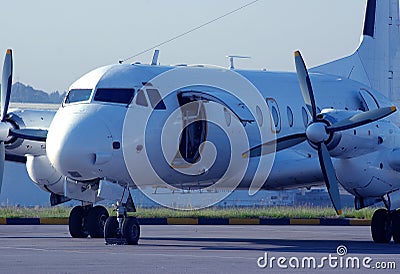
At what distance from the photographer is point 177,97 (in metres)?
18.4

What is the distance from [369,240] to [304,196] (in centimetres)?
3074

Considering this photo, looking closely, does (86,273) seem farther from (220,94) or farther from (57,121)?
(220,94)

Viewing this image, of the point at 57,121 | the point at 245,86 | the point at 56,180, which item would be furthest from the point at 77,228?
the point at 245,86

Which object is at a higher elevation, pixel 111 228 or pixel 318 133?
pixel 318 133

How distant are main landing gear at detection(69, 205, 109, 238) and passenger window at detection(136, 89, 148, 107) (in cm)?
336

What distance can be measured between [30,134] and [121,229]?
4085 mm

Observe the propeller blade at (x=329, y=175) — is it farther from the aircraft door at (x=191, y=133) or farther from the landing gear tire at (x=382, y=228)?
the aircraft door at (x=191, y=133)

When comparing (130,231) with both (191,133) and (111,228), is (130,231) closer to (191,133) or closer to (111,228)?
(111,228)

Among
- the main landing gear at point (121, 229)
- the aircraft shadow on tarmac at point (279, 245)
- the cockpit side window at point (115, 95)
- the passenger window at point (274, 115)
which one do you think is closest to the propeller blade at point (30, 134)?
the cockpit side window at point (115, 95)

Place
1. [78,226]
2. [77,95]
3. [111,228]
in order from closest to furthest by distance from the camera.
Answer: [111,228] < [77,95] < [78,226]

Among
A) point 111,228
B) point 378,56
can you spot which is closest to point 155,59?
point 111,228

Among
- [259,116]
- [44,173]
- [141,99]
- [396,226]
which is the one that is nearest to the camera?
[141,99]

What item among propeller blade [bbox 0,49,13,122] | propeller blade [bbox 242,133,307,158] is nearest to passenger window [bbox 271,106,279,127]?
propeller blade [bbox 242,133,307,158]

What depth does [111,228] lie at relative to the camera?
17.1 metres
